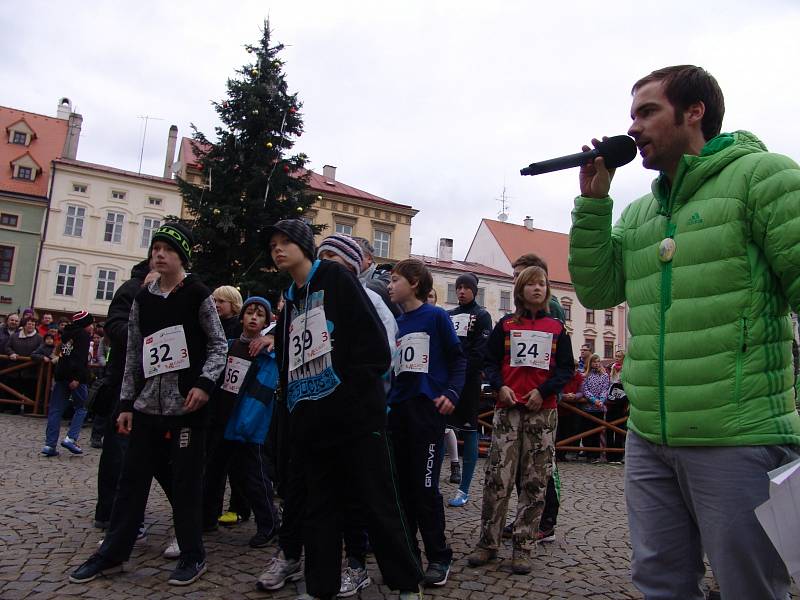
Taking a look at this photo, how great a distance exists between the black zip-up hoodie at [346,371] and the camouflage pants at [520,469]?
1510 mm

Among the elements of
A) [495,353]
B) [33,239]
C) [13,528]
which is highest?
[33,239]

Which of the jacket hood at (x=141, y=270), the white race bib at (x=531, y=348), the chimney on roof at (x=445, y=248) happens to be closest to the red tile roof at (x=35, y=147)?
the chimney on roof at (x=445, y=248)

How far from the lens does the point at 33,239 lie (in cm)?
3662

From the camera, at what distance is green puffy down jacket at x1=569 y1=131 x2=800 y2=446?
75.1 inches

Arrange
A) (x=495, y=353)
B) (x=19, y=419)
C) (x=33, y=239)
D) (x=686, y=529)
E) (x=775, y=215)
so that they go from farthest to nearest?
(x=33, y=239) → (x=19, y=419) → (x=495, y=353) → (x=686, y=529) → (x=775, y=215)

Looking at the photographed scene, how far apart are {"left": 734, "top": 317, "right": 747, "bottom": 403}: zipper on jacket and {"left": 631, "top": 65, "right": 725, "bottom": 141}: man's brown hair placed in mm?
722

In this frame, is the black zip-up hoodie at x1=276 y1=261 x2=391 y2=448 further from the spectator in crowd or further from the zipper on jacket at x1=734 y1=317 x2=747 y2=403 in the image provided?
the spectator in crowd

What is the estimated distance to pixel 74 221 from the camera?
37.3 meters

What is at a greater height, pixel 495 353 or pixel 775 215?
pixel 775 215

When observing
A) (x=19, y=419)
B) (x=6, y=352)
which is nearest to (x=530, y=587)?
(x=19, y=419)

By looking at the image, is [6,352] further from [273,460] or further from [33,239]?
[33,239]

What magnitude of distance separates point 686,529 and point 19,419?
12382 mm

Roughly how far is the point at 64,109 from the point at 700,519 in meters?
50.5

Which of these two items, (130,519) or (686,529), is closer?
(686,529)
